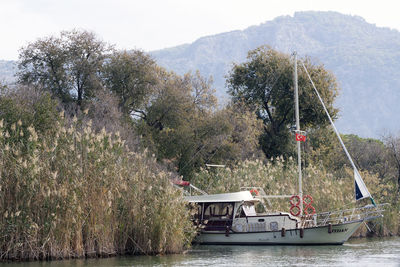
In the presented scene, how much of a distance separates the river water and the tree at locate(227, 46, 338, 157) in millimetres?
20771

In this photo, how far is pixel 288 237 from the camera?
29.8 metres

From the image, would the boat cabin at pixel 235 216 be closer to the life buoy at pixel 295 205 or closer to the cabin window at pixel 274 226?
the cabin window at pixel 274 226

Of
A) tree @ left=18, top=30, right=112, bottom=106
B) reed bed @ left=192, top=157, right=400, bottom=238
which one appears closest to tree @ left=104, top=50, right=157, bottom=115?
tree @ left=18, top=30, right=112, bottom=106

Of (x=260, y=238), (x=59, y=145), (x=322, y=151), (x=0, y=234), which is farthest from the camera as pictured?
(x=322, y=151)

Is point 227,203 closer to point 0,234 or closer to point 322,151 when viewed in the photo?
point 0,234

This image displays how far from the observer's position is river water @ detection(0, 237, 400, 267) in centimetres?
2233

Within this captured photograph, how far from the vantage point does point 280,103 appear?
51625 mm

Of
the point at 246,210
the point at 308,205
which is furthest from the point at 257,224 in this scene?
the point at 308,205

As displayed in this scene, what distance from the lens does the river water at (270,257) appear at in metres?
22.3

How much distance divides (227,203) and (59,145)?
10063mm

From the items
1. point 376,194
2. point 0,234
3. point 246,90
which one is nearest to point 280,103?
point 246,90

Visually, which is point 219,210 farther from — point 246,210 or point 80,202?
point 80,202

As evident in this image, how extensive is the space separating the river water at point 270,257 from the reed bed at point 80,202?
50cm

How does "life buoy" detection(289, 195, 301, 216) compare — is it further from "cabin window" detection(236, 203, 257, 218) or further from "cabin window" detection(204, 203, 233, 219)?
"cabin window" detection(204, 203, 233, 219)
